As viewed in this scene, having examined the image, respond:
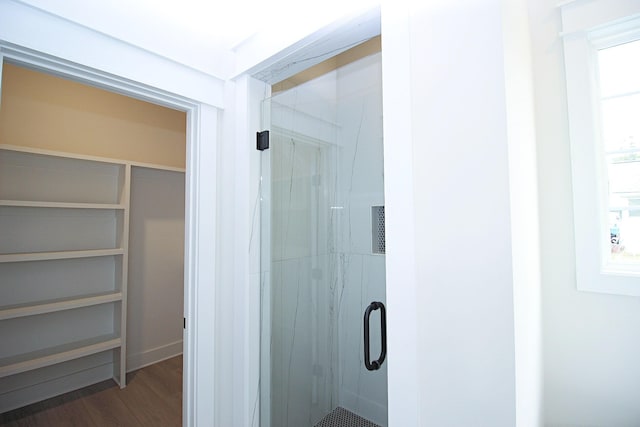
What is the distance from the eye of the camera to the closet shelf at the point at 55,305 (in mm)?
1992

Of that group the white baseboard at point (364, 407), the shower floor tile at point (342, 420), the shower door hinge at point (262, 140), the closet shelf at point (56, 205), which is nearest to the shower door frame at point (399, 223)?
the shower door hinge at point (262, 140)

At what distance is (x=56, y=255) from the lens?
218 centimetres

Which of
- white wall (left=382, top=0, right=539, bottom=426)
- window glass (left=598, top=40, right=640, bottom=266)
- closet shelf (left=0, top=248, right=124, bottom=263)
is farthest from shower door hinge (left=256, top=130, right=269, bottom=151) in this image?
closet shelf (left=0, top=248, right=124, bottom=263)

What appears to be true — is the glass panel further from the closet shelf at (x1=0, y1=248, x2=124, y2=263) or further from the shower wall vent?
the closet shelf at (x1=0, y1=248, x2=124, y2=263)

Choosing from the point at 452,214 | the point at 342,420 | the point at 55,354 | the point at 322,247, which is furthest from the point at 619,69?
the point at 55,354

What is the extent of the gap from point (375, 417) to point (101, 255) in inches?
98.9

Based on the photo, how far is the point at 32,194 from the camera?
87.6 inches

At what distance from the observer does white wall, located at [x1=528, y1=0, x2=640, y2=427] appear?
105 cm

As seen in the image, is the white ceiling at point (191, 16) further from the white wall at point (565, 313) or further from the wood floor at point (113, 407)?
the wood floor at point (113, 407)

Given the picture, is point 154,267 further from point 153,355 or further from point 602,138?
point 602,138

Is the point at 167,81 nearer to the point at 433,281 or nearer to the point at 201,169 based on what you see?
the point at 201,169

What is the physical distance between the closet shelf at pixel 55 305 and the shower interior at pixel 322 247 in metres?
1.83

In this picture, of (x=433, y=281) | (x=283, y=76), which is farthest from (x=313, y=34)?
(x=433, y=281)

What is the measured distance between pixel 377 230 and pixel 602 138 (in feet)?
3.24
